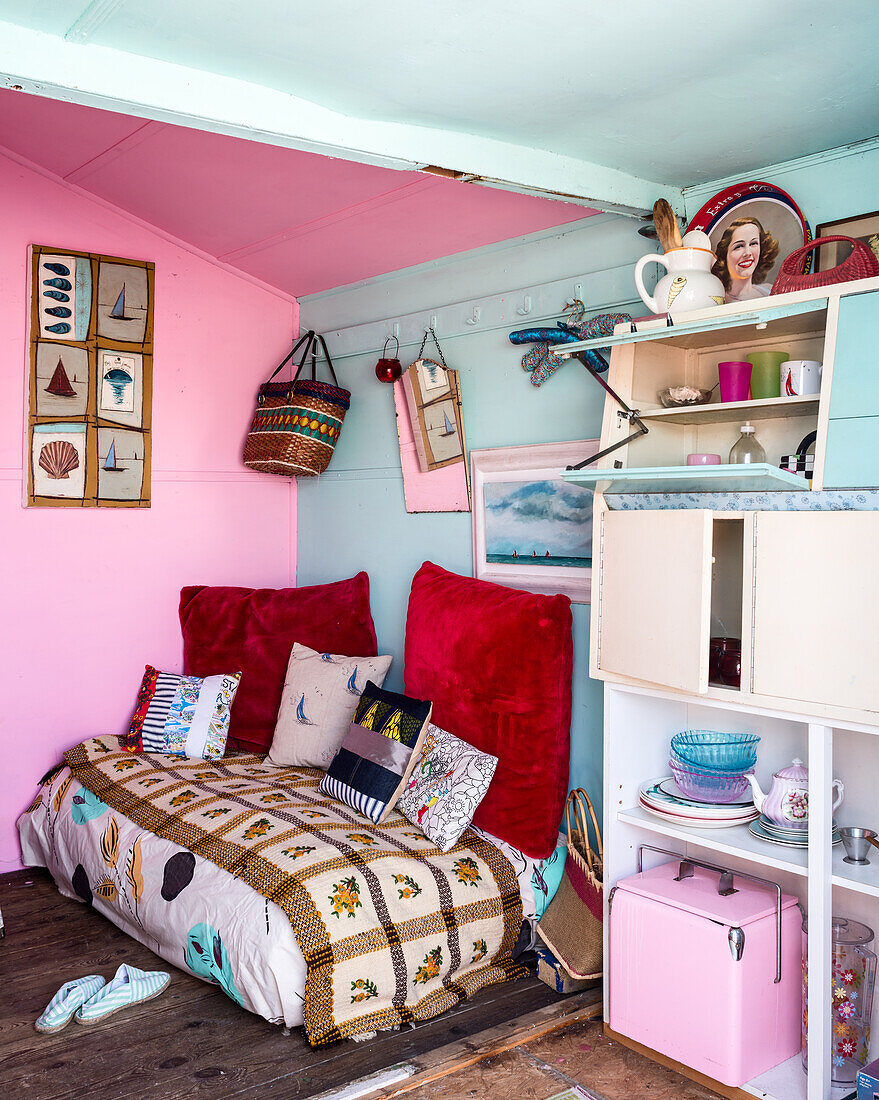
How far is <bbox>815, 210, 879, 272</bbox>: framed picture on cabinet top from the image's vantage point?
7.81ft

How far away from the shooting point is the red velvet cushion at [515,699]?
3033mm

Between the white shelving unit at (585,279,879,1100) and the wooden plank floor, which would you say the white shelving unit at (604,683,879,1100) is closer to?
the white shelving unit at (585,279,879,1100)

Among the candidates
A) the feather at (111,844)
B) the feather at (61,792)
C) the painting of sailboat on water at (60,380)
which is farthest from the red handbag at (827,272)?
the feather at (61,792)

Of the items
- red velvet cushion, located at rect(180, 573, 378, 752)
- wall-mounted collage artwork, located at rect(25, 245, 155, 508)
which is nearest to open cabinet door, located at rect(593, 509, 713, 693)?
red velvet cushion, located at rect(180, 573, 378, 752)

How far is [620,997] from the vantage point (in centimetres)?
262

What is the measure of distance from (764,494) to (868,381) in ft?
1.10

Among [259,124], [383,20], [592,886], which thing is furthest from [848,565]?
[259,124]

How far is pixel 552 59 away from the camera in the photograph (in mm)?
2041

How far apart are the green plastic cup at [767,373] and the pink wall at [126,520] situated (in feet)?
8.36

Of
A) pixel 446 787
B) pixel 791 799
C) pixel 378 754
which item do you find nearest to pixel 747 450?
pixel 791 799

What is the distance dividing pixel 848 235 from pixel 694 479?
768 millimetres

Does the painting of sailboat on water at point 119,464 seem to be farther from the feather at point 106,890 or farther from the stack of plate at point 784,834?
the stack of plate at point 784,834

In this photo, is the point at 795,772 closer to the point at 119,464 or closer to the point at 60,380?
the point at 119,464

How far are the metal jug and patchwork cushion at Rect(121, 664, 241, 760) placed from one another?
2.32 metres
